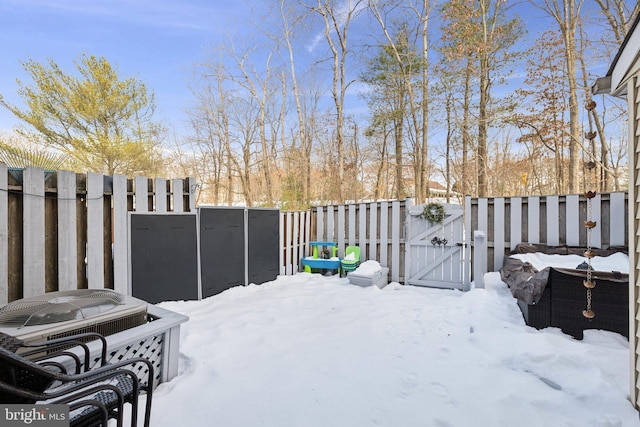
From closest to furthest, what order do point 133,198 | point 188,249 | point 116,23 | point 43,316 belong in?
point 43,316 < point 133,198 < point 188,249 < point 116,23

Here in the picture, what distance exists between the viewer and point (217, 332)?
107 inches

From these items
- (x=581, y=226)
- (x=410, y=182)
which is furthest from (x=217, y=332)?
(x=410, y=182)

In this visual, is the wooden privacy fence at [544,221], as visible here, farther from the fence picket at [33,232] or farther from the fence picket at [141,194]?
the fence picket at [33,232]

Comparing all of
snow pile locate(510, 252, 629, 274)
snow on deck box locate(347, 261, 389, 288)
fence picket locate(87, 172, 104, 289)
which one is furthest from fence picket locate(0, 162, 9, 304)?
snow pile locate(510, 252, 629, 274)

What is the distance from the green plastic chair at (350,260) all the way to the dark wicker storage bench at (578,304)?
2.97 m

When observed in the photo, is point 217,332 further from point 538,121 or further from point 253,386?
point 538,121

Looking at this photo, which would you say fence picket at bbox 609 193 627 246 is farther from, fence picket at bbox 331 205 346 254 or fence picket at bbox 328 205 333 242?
fence picket at bbox 328 205 333 242

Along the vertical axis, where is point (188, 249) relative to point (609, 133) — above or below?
below

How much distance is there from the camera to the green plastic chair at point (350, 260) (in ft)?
17.5

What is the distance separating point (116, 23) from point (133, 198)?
817 cm

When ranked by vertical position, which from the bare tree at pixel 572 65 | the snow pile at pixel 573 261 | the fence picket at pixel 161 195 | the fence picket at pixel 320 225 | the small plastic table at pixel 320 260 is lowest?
the small plastic table at pixel 320 260

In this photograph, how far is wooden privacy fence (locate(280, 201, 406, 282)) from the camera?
525 cm

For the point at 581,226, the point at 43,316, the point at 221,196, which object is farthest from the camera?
the point at 221,196

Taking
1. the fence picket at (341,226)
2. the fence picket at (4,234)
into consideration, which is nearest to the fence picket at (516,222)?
the fence picket at (341,226)
